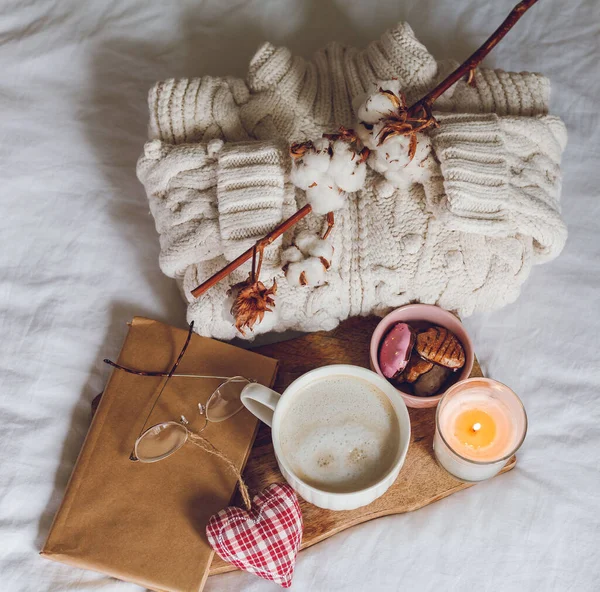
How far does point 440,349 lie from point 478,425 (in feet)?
0.28

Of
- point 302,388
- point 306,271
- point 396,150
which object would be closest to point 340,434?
point 302,388

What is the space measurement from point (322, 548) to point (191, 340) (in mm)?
259

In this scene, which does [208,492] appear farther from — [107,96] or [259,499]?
[107,96]

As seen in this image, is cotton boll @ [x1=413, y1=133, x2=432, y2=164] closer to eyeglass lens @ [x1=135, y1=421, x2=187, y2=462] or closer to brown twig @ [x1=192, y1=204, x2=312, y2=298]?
brown twig @ [x1=192, y1=204, x2=312, y2=298]

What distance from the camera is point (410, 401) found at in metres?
0.65

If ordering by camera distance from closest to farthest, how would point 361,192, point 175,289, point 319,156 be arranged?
point 319,156 < point 361,192 < point 175,289

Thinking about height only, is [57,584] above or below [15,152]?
below

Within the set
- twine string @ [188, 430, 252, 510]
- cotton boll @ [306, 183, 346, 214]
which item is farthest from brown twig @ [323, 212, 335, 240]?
twine string @ [188, 430, 252, 510]

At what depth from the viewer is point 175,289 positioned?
761 millimetres

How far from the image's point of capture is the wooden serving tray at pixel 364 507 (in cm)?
65

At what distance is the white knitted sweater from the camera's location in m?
0.59

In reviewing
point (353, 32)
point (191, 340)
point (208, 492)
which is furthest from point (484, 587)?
point (353, 32)

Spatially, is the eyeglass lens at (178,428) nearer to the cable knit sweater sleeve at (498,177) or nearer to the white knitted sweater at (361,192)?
the white knitted sweater at (361,192)

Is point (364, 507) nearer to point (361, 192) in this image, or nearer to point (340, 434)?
point (340, 434)
